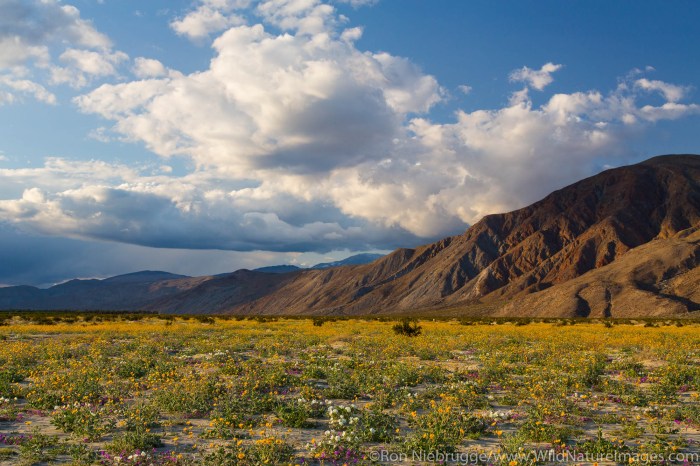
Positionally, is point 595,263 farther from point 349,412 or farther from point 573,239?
point 349,412

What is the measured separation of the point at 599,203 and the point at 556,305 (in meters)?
79.9

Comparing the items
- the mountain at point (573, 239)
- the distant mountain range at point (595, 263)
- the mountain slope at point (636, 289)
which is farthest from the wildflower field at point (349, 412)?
the mountain at point (573, 239)

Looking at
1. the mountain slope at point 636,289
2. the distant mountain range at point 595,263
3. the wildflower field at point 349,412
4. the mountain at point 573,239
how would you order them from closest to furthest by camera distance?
1. the wildflower field at point 349,412
2. the mountain slope at point 636,289
3. the distant mountain range at point 595,263
4. the mountain at point 573,239

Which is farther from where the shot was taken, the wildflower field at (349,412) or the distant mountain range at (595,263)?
the distant mountain range at (595,263)

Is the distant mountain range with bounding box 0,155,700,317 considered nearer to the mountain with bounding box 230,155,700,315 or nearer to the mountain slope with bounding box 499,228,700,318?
the mountain slope with bounding box 499,228,700,318

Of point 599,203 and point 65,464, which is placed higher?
point 599,203

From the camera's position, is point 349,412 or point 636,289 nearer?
point 349,412

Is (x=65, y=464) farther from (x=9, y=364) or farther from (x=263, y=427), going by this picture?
(x=9, y=364)

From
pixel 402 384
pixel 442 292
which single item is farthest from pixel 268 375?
pixel 442 292

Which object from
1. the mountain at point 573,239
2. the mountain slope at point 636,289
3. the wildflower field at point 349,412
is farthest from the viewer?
the mountain at point 573,239

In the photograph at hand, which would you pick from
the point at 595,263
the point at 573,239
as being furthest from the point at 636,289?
the point at 573,239

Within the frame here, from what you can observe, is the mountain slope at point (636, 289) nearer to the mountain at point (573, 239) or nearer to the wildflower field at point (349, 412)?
the mountain at point (573, 239)

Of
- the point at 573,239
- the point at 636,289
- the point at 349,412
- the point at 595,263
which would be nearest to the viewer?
the point at 349,412

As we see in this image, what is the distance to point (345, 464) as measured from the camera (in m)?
7.79
